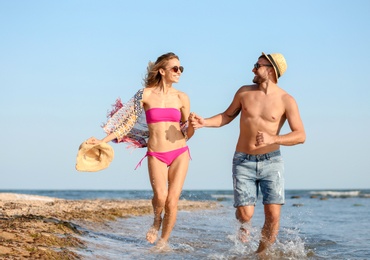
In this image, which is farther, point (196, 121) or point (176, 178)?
point (176, 178)

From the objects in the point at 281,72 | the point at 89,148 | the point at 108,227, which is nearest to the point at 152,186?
the point at 89,148

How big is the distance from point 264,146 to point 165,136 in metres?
1.47

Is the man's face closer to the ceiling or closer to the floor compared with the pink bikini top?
closer to the ceiling

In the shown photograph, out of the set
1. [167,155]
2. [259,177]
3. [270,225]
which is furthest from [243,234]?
[167,155]

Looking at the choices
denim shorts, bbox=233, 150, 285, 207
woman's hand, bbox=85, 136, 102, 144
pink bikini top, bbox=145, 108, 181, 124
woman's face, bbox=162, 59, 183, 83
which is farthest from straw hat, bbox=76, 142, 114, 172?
denim shorts, bbox=233, 150, 285, 207

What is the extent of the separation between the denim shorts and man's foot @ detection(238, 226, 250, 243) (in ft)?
1.03

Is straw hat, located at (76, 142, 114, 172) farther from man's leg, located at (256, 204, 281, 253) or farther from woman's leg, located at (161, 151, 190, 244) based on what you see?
man's leg, located at (256, 204, 281, 253)

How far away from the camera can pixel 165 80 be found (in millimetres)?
8383

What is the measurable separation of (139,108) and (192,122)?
1.05 metres

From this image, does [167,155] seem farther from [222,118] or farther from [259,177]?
[259,177]

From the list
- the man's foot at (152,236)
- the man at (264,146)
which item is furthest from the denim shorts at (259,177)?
the man's foot at (152,236)

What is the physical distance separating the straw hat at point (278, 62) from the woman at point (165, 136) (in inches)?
55.1

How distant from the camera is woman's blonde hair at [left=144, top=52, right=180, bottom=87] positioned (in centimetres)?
836

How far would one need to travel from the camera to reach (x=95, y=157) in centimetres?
840
